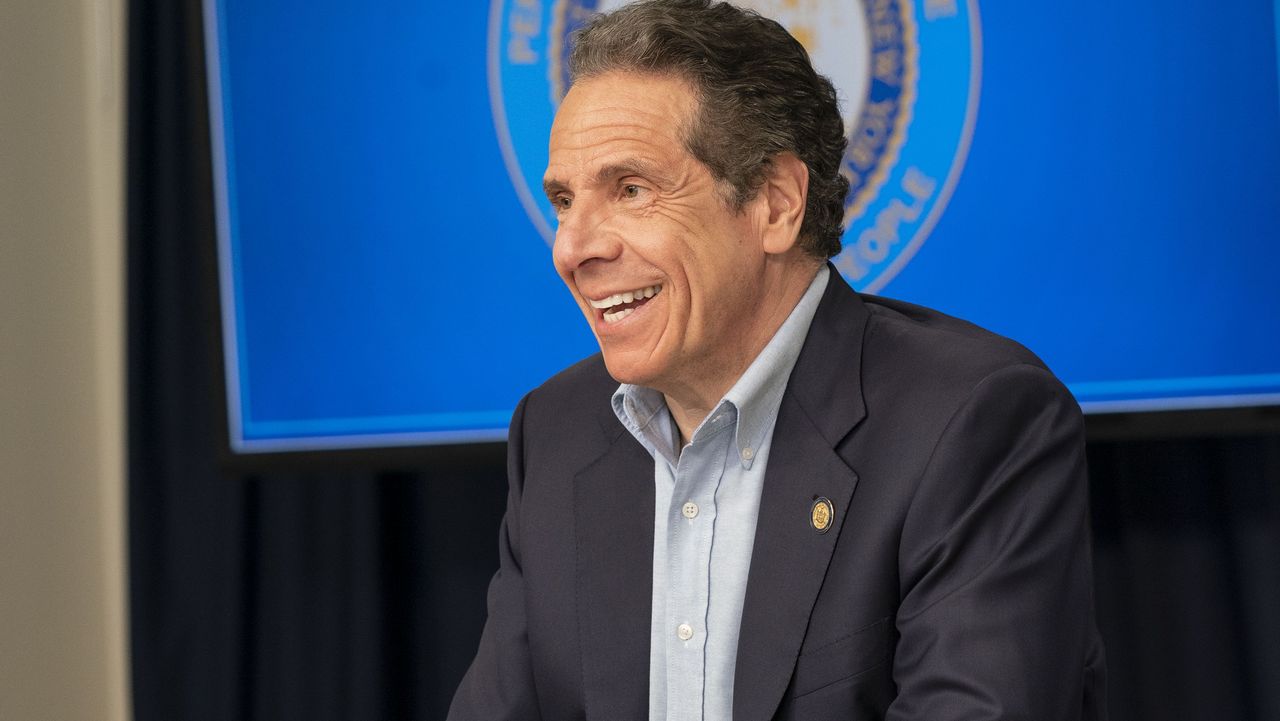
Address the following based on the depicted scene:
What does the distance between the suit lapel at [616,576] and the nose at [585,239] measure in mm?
298

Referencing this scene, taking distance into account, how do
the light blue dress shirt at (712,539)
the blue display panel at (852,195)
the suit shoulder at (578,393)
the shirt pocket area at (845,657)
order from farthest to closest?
the blue display panel at (852,195) → the suit shoulder at (578,393) → the light blue dress shirt at (712,539) → the shirt pocket area at (845,657)

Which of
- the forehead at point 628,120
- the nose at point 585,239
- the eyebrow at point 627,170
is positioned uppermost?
the forehead at point 628,120

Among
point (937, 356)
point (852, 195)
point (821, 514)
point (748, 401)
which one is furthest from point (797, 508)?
point (852, 195)

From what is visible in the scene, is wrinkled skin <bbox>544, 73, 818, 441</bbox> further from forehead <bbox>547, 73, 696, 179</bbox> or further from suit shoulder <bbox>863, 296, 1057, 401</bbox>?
suit shoulder <bbox>863, 296, 1057, 401</bbox>

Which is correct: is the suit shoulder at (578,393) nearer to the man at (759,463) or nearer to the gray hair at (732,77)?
the man at (759,463)

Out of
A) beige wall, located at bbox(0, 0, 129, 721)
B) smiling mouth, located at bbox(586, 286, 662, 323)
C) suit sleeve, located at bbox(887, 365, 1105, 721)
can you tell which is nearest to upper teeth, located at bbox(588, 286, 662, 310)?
smiling mouth, located at bbox(586, 286, 662, 323)

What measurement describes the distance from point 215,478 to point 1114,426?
2.05 m

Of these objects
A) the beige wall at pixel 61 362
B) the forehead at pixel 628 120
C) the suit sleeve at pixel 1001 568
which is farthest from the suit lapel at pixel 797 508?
the beige wall at pixel 61 362

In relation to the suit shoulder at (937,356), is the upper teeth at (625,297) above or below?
above

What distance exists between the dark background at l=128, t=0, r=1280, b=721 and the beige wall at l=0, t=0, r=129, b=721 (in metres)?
0.13

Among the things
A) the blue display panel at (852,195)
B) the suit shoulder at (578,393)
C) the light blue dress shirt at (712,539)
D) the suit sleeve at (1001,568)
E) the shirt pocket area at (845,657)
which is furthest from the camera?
the blue display panel at (852,195)

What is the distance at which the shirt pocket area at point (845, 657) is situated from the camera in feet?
4.88

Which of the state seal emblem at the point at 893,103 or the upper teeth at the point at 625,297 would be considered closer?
the upper teeth at the point at 625,297

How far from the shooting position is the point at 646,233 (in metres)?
1.61
